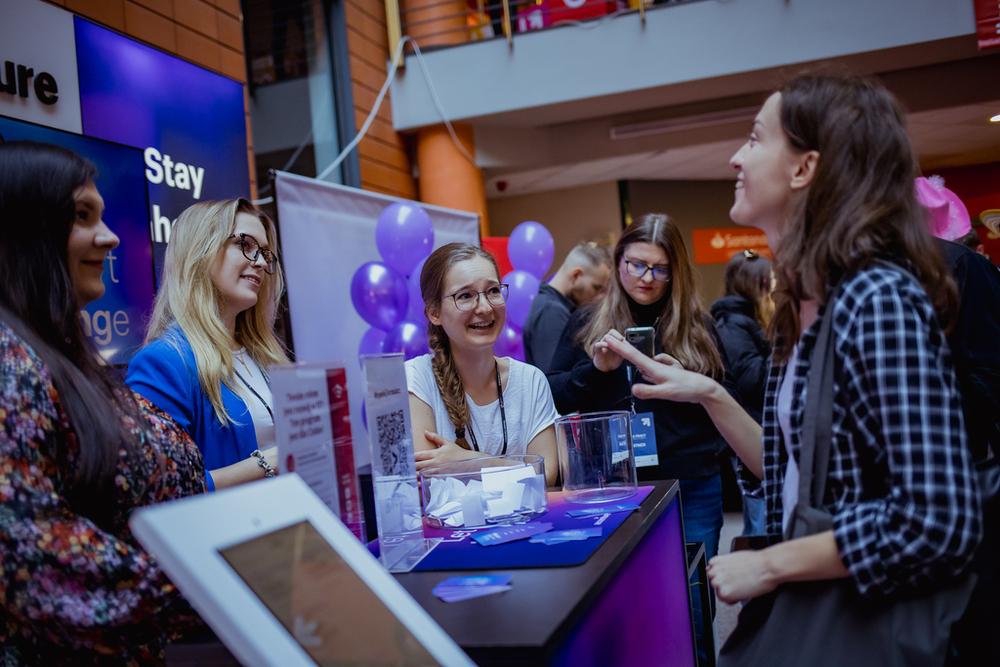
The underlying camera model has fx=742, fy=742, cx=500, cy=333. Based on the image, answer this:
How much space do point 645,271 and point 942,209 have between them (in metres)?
1.01

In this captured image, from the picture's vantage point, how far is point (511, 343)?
4.25m

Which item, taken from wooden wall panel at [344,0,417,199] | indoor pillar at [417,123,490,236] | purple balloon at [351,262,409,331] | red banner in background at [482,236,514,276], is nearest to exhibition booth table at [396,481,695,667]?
purple balloon at [351,262,409,331]

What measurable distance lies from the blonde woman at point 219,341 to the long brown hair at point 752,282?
2.35 meters

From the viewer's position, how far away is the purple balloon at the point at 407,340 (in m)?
3.63

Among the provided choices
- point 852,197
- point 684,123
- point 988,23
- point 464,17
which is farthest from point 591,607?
point 464,17

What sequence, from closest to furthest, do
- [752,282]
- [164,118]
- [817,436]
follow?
[817,436] → [164,118] → [752,282]

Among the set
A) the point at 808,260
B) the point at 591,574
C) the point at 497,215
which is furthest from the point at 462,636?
the point at 497,215

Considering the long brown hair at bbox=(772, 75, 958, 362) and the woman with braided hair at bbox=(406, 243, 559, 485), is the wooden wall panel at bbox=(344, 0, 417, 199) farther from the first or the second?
the long brown hair at bbox=(772, 75, 958, 362)

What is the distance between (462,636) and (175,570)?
1.32ft

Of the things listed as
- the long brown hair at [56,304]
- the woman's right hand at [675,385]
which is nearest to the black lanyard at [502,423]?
the woman's right hand at [675,385]

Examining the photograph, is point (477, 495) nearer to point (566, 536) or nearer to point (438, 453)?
point (566, 536)

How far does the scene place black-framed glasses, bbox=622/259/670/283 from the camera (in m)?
2.43

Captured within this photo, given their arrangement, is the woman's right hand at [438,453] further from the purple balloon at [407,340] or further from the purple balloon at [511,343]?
the purple balloon at [511,343]

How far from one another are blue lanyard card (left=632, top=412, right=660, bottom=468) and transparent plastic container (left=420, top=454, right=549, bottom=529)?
750 mm
